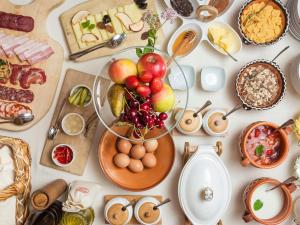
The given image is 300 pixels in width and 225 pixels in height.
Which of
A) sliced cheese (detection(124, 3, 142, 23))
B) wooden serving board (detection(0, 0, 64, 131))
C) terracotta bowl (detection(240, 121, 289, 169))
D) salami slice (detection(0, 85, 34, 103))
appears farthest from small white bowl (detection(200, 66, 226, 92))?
salami slice (detection(0, 85, 34, 103))

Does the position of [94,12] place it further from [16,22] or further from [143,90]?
[143,90]

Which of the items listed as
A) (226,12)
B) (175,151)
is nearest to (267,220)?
(175,151)

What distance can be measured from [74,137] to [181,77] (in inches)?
16.9

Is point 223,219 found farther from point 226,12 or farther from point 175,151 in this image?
point 226,12

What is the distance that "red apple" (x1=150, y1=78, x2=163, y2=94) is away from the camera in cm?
141

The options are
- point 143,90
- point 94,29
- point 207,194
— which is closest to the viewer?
point 143,90

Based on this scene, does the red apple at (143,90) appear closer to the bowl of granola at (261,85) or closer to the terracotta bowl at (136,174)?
the terracotta bowl at (136,174)

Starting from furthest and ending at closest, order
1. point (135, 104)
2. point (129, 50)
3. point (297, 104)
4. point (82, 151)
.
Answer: point (297, 104) < point (82, 151) < point (129, 50) < point (135, 104)

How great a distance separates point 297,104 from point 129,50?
69cm

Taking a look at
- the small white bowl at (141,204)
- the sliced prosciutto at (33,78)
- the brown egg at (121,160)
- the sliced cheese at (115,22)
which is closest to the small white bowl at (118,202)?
the small white bowl at (141,204)

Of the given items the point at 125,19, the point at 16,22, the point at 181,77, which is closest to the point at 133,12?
the point at 125,19

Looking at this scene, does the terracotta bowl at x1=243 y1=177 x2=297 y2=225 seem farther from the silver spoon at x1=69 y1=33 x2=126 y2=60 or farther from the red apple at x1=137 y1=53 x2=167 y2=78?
the silver spoon at x1=69 y1=33 x2=126 y2=60

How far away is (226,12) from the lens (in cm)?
178

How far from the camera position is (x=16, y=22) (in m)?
1.68
